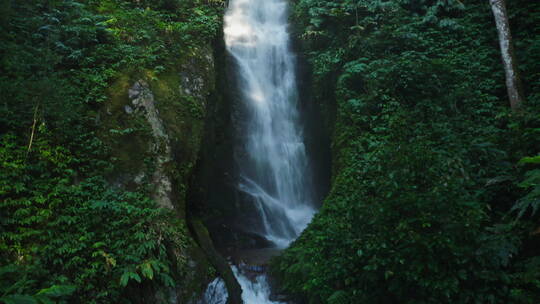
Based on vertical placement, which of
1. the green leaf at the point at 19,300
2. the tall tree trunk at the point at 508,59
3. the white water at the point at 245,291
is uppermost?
the tall tree trunk at the point at 508,59

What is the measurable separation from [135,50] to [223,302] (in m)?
6.23

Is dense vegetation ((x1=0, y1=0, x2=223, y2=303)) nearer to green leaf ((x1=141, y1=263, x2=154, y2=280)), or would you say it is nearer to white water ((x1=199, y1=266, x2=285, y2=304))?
green leaf ((x1=141, y1=263, x2=154, y2=280))

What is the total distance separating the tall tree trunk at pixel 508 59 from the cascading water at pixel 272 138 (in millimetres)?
6922

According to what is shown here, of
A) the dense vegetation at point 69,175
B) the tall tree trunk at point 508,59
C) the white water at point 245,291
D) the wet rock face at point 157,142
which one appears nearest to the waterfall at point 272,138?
the white water at point 245,291

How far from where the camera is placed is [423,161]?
12.9ft

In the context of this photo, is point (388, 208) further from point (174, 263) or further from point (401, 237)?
point (174, 263)

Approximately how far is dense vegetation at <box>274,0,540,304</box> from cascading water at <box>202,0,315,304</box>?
8.15 ft

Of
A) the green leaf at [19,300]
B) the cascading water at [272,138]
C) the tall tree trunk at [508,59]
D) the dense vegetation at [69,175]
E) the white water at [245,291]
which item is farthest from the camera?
the cascading water at [272,138]

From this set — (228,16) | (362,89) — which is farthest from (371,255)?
(228,16)

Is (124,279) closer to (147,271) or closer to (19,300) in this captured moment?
(147,271)

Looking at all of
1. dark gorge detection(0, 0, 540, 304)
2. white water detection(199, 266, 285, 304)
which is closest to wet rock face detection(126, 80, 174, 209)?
dark gorge detection(0, 0, 540, 304)

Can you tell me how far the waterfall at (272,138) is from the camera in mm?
11555

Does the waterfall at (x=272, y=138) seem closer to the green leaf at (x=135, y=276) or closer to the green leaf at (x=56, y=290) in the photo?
the green leaf at (x=135, y=276)

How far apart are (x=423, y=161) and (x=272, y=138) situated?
9.86 meters
